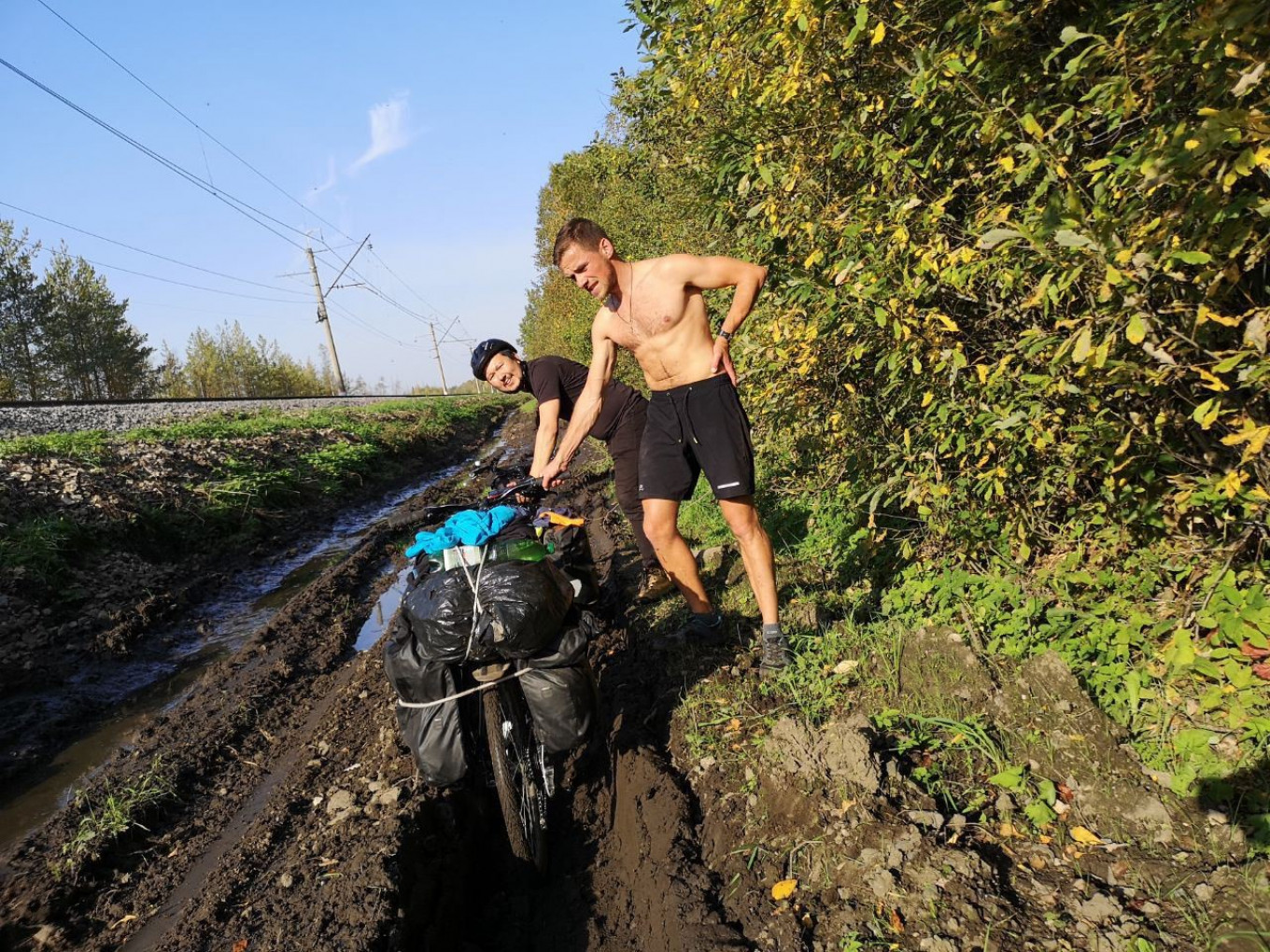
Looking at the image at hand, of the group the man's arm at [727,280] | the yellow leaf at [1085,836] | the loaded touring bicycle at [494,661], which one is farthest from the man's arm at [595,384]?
the yellow leaf at [1085,836]

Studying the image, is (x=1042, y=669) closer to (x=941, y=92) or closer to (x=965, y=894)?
(x=965, y=894)

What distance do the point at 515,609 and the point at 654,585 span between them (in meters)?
2.62

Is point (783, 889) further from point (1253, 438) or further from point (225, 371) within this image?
point (225, 371)

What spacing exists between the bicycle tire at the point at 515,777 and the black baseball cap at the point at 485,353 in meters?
Result: 2.12

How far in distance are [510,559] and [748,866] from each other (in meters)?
1.36

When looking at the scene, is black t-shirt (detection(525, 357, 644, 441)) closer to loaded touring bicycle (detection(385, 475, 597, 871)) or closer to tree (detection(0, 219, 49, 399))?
loaded touring bicycle (detection(385, 475, 597, 871))

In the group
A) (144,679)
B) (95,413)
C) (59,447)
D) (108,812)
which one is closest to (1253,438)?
(108,812)

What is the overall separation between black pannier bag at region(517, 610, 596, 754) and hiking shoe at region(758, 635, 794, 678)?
1077 mm

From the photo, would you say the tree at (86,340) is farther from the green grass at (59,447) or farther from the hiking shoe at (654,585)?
the hiking shoe at (654,585)

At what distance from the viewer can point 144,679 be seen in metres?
5.26

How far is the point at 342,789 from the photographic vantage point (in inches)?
132

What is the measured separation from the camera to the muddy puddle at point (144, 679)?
12.7 feet

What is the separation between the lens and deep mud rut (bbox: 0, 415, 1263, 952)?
1.94 metres

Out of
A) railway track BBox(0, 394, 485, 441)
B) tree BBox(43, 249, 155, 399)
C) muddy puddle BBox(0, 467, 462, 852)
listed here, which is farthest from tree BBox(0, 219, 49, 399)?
muddy puddle BBox(0, 467, 462, 852)
